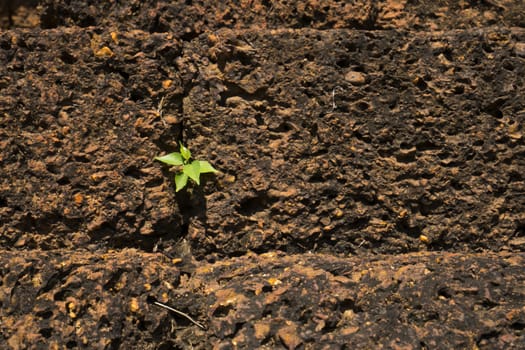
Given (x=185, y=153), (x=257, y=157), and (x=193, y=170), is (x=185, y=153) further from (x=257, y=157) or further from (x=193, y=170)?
(x=257, y=157)

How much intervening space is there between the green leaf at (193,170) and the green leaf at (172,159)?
2 centimetres

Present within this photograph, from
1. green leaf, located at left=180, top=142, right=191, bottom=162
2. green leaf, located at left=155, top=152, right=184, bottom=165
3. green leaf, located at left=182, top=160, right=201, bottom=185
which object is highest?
green leaf, located at left=180, top=142, right=191, bottom=162

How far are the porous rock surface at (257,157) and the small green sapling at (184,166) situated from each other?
0.02 meters

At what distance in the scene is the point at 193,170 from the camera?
1271 millimetres

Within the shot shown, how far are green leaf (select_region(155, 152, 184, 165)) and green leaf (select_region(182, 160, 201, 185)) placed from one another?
20 millimetres

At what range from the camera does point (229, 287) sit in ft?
4.08

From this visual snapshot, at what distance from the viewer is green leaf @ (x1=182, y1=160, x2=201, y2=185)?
1263 millimetres

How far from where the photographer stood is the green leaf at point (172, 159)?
1.28 metres

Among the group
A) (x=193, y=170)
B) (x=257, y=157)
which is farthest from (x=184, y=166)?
(x=257, y=157)

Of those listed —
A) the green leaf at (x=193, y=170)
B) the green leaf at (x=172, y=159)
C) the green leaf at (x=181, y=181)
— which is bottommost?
the green leaf at (x=181, y=181)

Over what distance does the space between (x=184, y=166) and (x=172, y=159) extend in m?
0.03

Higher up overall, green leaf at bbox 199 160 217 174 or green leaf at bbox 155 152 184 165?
green leaf at bbox 155 152 184 165

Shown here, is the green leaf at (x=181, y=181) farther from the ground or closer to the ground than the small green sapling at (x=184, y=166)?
closer to the ground

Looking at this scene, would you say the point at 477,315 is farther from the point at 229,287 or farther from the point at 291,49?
the point at 291,49
